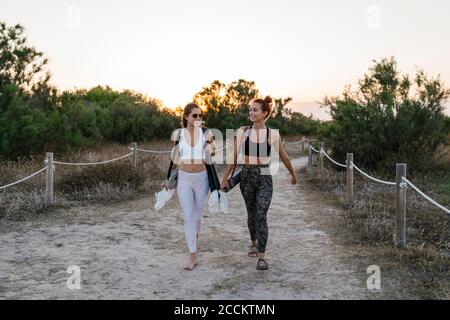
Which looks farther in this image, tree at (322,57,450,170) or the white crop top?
tree at (322,57,450,170)

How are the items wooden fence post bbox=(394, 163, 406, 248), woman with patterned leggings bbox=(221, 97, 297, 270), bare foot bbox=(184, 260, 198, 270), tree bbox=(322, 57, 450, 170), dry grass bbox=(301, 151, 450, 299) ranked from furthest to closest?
tree bbox=(322, 57, 450, 170) → wooden fence post bbox=(394, 163, 406, 248) → bare foot bbox=(184, 260, 198, 270) → woman with patterned leggings bbox=(221, 97, 297, 270) → dry grass bbox=(301, 151, 450, 299)

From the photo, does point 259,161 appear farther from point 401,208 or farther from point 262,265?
point 401,208

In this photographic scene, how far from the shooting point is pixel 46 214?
8703mm

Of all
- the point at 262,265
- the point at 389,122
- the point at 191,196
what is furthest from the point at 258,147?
the point at 389,122

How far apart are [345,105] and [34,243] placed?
11.2 m

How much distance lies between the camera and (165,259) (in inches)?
235

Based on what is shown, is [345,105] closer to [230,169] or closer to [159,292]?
[230,169]

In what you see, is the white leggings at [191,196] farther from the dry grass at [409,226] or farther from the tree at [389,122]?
the tree at [389,122]

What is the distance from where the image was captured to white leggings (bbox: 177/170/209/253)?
5367 millimetres

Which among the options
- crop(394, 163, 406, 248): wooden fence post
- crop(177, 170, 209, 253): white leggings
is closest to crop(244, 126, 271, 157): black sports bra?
crop(177, 170, 209, 253): white leggings

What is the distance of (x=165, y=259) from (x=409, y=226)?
167 inches

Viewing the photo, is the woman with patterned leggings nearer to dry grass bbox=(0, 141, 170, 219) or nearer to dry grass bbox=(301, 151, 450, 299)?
dry grass bbox=(301, 151, 450, 299)

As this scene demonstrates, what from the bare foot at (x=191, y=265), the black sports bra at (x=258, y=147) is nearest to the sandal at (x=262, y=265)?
the bare foot at (x=191, y=265)
